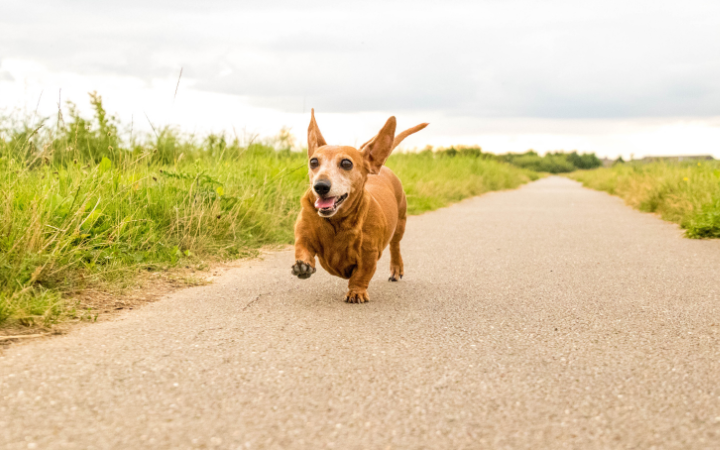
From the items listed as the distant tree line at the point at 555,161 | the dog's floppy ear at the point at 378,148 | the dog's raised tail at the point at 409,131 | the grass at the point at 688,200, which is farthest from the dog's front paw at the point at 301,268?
the distant tree line at the point at 555,161

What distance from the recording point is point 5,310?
315cm

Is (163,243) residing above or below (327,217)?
below

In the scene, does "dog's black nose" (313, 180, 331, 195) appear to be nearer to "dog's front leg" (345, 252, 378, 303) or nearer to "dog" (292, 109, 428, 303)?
"dog" (292, 109, 428, 303)

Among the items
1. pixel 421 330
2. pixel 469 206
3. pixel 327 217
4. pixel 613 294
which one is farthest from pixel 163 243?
pixel 469 206

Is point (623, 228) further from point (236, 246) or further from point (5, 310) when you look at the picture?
point (5, 310)

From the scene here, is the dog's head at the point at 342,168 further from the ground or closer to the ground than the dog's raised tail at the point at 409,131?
closer to the ground

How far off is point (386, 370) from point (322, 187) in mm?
1233

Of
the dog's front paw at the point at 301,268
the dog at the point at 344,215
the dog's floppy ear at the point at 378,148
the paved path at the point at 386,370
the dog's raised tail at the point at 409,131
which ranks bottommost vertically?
the paved path at the point at 386,370

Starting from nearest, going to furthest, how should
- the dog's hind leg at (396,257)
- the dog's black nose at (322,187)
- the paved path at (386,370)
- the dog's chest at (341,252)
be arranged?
the paved path at (386,370) → the dog's black nose at (322,187) → the dog's chest at (341,252) → the dog's hind leg at (396,257)

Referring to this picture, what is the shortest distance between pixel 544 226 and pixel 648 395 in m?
6.83

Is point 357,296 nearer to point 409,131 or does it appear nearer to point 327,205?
point 327,205

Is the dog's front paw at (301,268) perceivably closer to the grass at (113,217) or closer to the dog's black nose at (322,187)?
the dog's black nose at (322,187)

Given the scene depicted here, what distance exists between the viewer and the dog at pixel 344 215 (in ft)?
11.9

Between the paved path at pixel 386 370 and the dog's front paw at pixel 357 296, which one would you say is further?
the dog's front paw at pixel 357 296
